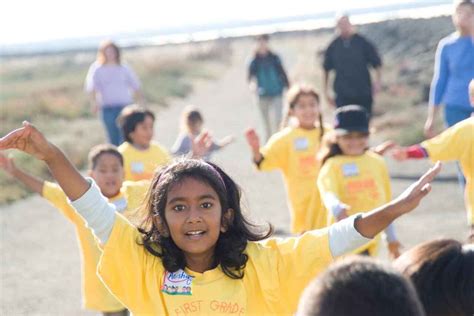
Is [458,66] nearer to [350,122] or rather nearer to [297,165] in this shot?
[297,165]

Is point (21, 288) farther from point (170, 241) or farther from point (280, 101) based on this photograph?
point (280, 101)

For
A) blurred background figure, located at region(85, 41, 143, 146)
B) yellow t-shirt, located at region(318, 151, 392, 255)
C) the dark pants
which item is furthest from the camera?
blurred background figure, located at region(85, 41, 143, 146)

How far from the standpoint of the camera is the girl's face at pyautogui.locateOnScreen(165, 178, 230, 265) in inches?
165

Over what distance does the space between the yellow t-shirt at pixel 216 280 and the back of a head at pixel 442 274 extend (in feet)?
3.34

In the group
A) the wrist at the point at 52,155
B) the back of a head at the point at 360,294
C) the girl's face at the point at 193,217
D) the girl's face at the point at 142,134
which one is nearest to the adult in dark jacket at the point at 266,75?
the girl's face at the point at 142,134

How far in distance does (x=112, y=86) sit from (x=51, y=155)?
9.50 metres

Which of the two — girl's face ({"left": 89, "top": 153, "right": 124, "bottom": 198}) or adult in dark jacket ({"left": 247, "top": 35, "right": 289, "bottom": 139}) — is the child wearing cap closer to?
girl's face ({"left": 89, "top": 153, "right": 124, "bottom": 198})

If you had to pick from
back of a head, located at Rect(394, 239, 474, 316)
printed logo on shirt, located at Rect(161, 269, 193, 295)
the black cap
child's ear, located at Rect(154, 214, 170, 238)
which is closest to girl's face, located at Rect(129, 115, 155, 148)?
the black cap

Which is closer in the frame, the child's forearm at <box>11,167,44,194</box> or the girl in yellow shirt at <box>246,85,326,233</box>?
the child's forearm at <box>11,167,44,194</box>

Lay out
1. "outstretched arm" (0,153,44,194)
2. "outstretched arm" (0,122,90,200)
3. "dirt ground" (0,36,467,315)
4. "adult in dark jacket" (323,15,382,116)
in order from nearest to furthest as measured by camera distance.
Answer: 1. "outstretched arm" (0,122,90,200)
2. "outstretched arm" (0,153,44,194)
3. "dirt ground" (0,36,467,315)
4. "adult in dark jacket" (323,15,382,116)

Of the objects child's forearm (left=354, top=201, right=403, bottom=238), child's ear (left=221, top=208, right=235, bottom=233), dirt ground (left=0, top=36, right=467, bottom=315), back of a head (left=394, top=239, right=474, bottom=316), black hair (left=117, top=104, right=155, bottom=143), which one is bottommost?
dirt ground (left=0, top=36, right=467, bottom=315)

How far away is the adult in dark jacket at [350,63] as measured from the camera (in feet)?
41.8

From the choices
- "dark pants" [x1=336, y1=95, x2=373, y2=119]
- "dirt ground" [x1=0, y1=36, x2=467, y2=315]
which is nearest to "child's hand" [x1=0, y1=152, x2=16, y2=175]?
"dirt ground" [x1=0, y1=36, x2=467, y2=315]

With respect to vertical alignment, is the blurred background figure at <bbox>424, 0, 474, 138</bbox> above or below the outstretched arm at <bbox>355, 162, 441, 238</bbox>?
above
